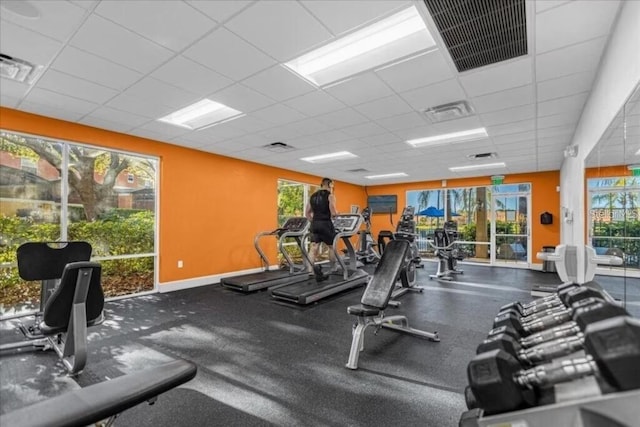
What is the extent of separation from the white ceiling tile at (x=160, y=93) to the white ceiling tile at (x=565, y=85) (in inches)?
149

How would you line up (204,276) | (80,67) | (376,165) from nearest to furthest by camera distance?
(80,67), (204,276), (376,165)

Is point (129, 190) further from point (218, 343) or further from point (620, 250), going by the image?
point (620, 250)

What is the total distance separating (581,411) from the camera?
67 centimetres

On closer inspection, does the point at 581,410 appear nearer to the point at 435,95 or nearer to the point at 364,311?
the point at 364,311

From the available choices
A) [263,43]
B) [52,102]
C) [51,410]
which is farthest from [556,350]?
[52,102]

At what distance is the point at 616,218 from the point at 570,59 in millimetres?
1430

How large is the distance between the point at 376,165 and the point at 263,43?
5.24 meters

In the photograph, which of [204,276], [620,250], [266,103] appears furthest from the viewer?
A: [204,276]

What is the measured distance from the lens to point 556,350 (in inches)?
30.8

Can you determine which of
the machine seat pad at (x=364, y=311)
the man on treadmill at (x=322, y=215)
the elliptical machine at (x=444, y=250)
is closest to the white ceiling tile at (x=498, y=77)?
the machine seat pad at (x=364, y=311)

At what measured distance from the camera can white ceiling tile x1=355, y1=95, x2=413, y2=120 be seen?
3488 mm

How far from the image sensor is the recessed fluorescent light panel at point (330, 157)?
→ 6261 mm

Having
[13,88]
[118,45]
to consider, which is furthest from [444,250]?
[13,88]

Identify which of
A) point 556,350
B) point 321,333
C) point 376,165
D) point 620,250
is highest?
point 376,165
